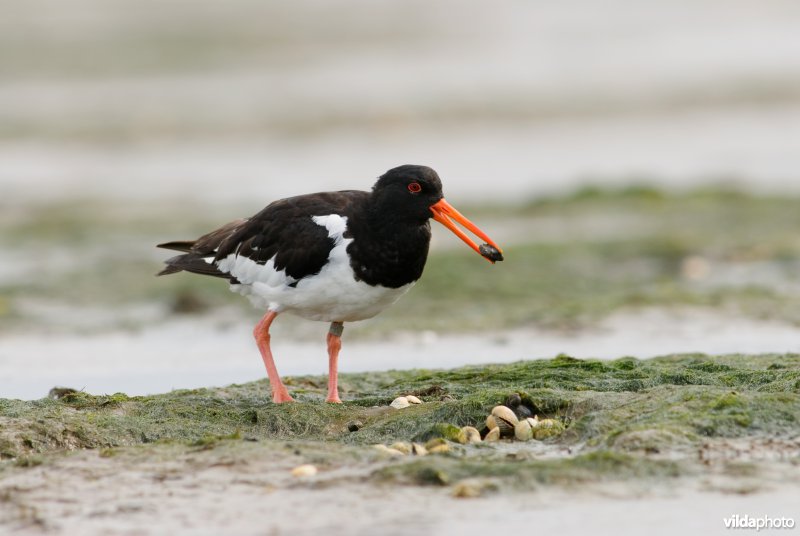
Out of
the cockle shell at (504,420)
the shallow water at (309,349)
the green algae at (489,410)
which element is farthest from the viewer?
the shallow water at (309,349)

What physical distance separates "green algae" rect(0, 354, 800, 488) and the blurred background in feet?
5.78

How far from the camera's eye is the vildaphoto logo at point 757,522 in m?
5.16

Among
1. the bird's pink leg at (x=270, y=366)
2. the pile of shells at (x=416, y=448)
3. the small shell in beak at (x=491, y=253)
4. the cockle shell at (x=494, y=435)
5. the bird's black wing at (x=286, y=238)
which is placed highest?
the bird's black wing at (x=286, y=238)

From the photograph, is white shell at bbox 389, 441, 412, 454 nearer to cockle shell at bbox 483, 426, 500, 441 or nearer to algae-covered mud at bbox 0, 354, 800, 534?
algae-covered mud at bbox 0, 354, 800, 534

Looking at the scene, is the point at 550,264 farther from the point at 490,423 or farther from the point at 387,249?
the point at 490,423

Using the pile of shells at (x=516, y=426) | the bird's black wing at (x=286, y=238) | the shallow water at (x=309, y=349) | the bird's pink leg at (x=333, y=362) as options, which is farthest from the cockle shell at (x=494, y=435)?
the shallow water at (x=309, y=349)

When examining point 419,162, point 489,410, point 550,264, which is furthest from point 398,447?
point 419,162

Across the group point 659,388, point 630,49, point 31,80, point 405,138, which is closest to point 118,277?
point 659,388

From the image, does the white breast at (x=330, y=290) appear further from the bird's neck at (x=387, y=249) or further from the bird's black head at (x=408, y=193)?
the bird's black head at (x=408, y=193)

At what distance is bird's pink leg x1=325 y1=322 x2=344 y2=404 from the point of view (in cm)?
767

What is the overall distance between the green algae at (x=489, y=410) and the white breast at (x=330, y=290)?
0.56 metres

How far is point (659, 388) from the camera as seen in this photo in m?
6.85

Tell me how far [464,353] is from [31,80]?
18943 millimetres

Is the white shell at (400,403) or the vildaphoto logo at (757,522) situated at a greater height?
the white shell at (400,403)
